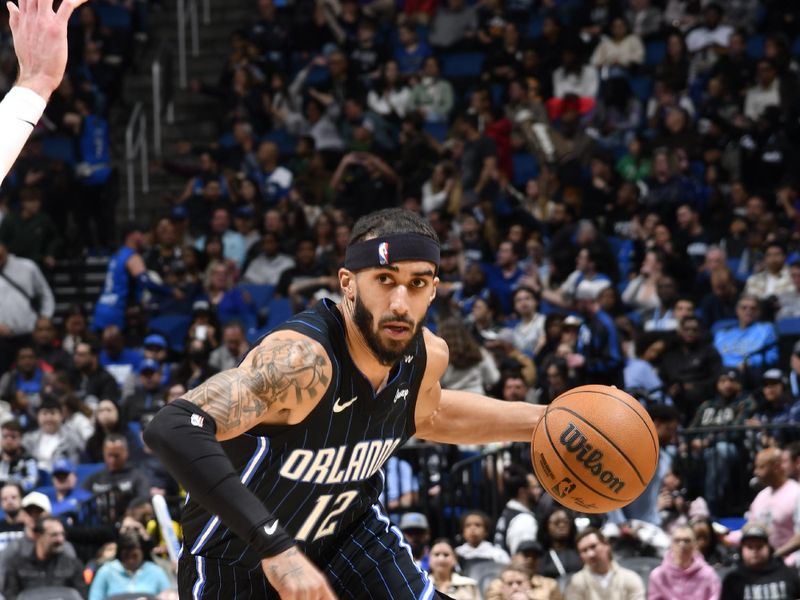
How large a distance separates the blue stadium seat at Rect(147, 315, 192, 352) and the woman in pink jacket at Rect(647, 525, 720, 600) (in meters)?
7.08

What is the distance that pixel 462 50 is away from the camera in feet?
64.8

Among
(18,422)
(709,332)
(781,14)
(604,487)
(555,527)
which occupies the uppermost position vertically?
(781,14)

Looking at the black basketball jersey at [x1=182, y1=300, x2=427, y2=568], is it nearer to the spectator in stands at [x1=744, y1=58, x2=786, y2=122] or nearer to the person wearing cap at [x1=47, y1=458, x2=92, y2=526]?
the person wearing cap at [x1=47, y1=458, x2=92, y2=526]

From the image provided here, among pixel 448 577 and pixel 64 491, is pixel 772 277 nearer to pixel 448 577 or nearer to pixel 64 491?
pixel 448 577

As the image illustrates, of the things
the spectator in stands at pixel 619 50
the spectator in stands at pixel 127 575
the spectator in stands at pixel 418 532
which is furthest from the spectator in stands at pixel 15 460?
the spectator in stands at pixel 619 50

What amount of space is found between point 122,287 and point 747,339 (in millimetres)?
7118

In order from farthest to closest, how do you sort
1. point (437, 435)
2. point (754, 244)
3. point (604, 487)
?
1. point (754, 244)
2. point (437, 435)
3. point (604, 487)

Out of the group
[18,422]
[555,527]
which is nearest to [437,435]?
[555,527]

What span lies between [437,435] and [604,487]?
2.65 feet

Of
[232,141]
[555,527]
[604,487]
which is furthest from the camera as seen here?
[232,141]

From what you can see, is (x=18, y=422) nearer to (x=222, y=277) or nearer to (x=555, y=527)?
(x=222, y=277)

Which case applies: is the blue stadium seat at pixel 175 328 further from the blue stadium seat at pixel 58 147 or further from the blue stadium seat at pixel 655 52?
the blue stadium seat at pixel 655 52

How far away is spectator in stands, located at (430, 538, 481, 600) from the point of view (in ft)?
34.3

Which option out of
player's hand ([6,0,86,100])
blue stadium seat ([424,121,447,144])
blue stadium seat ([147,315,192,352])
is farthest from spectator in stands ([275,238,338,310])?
player's hand ([6,0,86,100])
